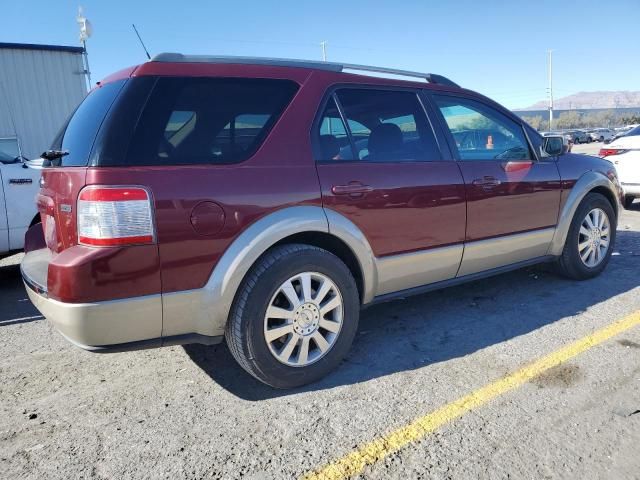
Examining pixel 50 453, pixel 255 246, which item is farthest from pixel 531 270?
pixel 50 453

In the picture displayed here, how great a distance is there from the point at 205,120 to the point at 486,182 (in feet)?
7.01

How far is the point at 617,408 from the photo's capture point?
98.1 inches

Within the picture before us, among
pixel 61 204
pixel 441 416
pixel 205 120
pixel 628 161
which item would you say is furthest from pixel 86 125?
pixel 628 161

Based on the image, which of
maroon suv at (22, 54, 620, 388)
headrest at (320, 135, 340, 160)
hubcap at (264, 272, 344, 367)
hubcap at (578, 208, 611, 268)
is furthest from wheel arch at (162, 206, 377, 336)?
hubcap at (578, 208, 611, 268)

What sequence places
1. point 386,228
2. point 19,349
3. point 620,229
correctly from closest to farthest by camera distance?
1. point 386,228
2. point 19,349
3. point 620,229

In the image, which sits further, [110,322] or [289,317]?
[289,317]

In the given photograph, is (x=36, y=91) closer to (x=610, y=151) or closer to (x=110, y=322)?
(x=110, y=322)

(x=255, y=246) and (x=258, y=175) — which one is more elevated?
(x=258, y=175)

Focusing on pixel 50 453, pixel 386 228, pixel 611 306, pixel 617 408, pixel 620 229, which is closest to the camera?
pixel 50 453

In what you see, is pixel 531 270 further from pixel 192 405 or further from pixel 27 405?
pixel 27 405

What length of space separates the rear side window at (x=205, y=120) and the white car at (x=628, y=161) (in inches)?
285

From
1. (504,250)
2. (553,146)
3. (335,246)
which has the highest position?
(553,146)

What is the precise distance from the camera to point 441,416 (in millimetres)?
2465

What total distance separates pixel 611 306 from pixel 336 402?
2.65 m
